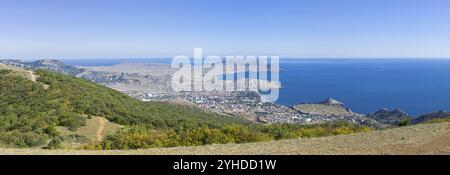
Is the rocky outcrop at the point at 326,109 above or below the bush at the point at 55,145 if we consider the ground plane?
below

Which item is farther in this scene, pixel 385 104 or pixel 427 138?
pixel 385 104

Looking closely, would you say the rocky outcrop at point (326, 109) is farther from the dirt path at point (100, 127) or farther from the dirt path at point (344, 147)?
the dirt path at point (344, 147)

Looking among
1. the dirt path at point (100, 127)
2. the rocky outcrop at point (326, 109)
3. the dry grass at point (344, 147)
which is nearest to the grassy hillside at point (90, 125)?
the dirt path at point (100, 127)

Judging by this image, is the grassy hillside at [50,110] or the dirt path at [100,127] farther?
the dirt path at [100,127]

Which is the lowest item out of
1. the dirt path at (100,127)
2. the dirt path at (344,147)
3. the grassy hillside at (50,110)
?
the dirt path at (100,127)

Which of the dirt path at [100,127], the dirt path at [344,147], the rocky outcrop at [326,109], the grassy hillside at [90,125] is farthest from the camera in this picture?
the rocky outcrop at [326,109]

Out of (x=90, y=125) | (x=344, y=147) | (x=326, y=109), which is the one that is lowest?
(x=326, y=109)

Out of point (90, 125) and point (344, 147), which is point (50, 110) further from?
point (344, 147)

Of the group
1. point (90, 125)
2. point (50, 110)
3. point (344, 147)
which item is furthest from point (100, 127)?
point (344, 147)

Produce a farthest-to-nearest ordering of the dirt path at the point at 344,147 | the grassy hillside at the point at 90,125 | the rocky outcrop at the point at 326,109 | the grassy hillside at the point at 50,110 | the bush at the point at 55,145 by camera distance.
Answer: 1. the rocky outcrop at the point at 326,109
2. the grassy hillside at the point at 50,110
3. the bush at the point at 55,145
4. the grassy hillside at the point at 90,125
5. the dirt path at the point at 344,147
